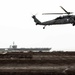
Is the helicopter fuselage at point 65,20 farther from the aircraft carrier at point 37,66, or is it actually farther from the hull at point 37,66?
the hull at point 37,66

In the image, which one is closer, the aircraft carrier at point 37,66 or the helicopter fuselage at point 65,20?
the aircraft carrier at point 37,66

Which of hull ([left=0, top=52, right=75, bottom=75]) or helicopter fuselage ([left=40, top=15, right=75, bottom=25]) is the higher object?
helicopter fuselage ([left=40, top=15, right=75, bottom=25])

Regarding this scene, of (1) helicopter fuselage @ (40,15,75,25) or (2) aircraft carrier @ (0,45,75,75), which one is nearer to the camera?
(2) aircraft carrier @ (0,45,75,75)

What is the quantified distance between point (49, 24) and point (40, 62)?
30390 millimetres

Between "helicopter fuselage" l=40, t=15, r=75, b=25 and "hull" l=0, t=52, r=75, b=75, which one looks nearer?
"hull" l=0, t=52, r=75, b=75

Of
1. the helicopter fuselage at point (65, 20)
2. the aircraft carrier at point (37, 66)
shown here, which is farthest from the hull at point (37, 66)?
the helicopter fuselage at point (65, 20)

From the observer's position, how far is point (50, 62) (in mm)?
24750

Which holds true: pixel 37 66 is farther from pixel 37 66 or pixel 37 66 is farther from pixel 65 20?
pixel 65 20

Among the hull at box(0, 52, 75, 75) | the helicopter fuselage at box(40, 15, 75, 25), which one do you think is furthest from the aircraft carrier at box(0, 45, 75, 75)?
the helicopter fuselage at box(40, 15, 75, 25)

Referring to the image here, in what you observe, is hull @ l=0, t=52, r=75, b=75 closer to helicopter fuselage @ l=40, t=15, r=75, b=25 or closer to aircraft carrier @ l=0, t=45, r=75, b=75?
aircraft carrier @ l=0, t=45, r=75, b=75

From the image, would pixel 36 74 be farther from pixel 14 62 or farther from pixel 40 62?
pixel 14 62

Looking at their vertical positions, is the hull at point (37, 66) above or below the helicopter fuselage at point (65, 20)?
below

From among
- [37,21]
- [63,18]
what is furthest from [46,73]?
[37,21]

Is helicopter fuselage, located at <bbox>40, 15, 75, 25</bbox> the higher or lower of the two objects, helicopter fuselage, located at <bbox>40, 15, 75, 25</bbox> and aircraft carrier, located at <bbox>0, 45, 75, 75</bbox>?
the higher
